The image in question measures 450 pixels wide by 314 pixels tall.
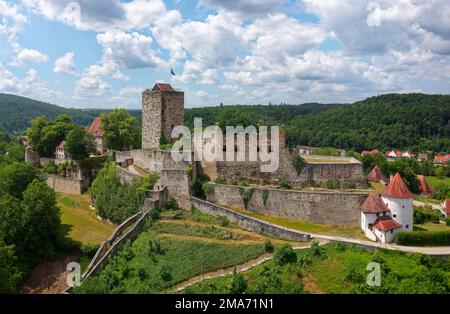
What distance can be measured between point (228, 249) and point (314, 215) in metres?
7.23

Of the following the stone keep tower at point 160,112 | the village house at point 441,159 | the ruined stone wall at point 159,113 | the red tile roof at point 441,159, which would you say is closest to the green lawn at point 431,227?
the stone keep tower at point 160,112

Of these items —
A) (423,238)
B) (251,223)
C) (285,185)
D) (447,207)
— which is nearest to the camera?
(423,238)

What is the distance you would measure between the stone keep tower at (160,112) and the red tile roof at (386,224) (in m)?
23.5

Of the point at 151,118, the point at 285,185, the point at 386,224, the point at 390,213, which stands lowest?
the point at 386,224

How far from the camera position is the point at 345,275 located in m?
21.5

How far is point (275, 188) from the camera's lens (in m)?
33.2

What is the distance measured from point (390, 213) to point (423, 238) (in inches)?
98.0

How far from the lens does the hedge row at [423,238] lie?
2539 centimetres

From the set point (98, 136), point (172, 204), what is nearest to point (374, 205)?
point (172, 204)

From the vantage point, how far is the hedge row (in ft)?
83.3

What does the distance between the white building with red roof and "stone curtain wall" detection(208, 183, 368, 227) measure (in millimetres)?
1387

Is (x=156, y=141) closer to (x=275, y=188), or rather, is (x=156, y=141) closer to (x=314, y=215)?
(x=275, y=188)

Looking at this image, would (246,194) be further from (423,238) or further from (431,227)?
(431,227)
